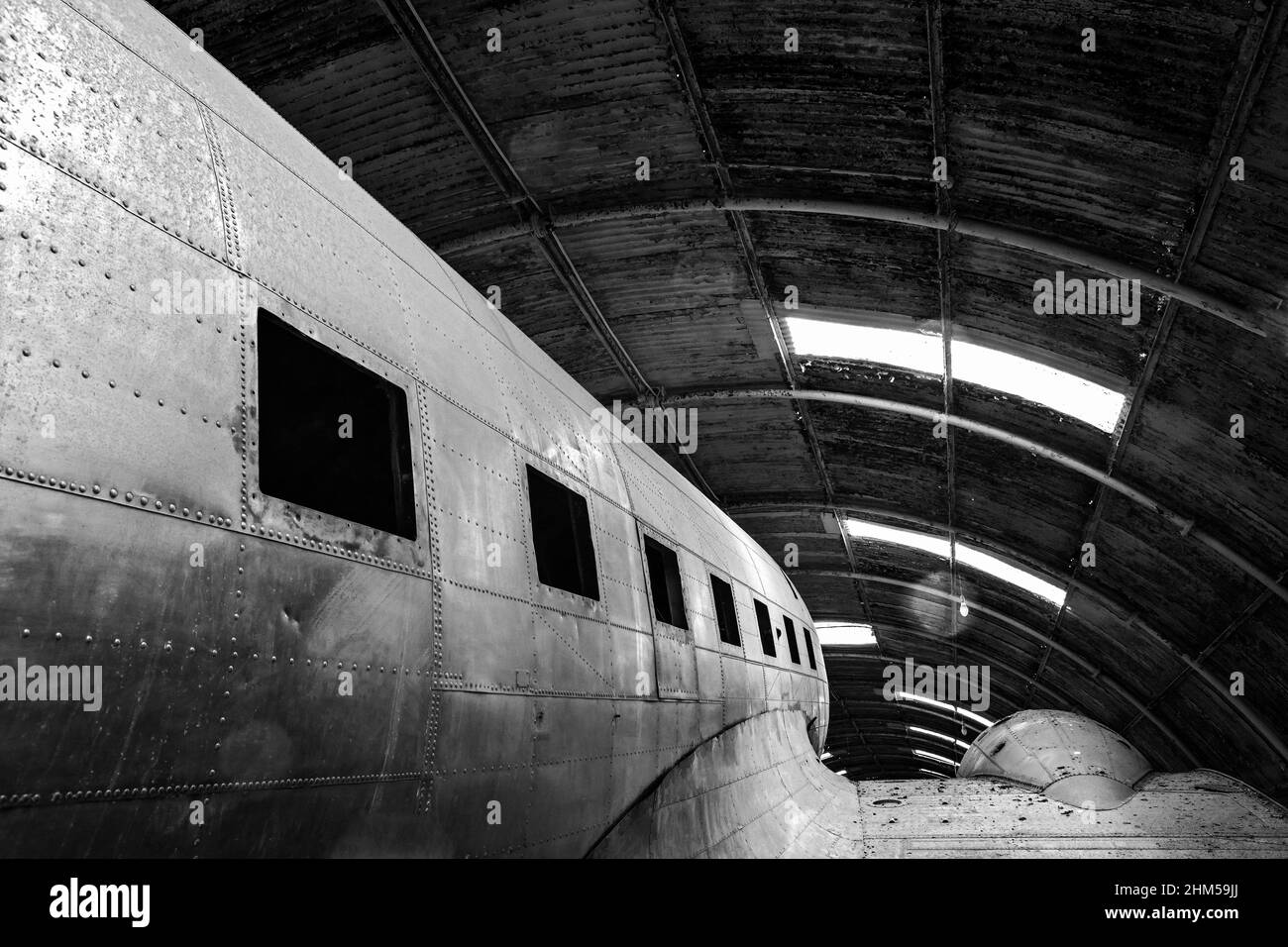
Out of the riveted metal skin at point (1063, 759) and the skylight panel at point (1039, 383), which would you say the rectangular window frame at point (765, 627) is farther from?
the skylight panel at point (1039, 383)

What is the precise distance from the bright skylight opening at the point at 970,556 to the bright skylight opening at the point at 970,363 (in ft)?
27.4

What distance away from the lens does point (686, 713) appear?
7.73 meters

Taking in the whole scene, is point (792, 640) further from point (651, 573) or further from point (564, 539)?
point (564, 539)

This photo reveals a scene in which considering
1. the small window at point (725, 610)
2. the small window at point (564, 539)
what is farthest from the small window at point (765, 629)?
the small window at point (564, 539)

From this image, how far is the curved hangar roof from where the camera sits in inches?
434

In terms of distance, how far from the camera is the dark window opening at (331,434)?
4309mm

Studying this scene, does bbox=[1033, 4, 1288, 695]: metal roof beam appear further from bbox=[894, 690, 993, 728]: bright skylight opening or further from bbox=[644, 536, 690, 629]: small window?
bbox=[894, 690, 993, 728]: bright skylight opening

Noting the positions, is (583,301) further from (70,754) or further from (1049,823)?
(70,754)

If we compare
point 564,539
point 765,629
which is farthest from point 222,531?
point 765,629

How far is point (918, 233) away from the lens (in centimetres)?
1466

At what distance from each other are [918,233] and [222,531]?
13.7 metres

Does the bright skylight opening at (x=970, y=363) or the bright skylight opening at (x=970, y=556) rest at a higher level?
the bright skylight opening at (x=970, y=363)

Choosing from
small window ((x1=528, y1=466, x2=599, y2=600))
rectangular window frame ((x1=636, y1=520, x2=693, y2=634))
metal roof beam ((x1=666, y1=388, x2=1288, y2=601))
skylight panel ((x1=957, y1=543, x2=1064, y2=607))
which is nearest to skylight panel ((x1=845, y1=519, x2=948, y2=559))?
skylight panel ((x1=957, y1=543, x2=1064, y2=607))
